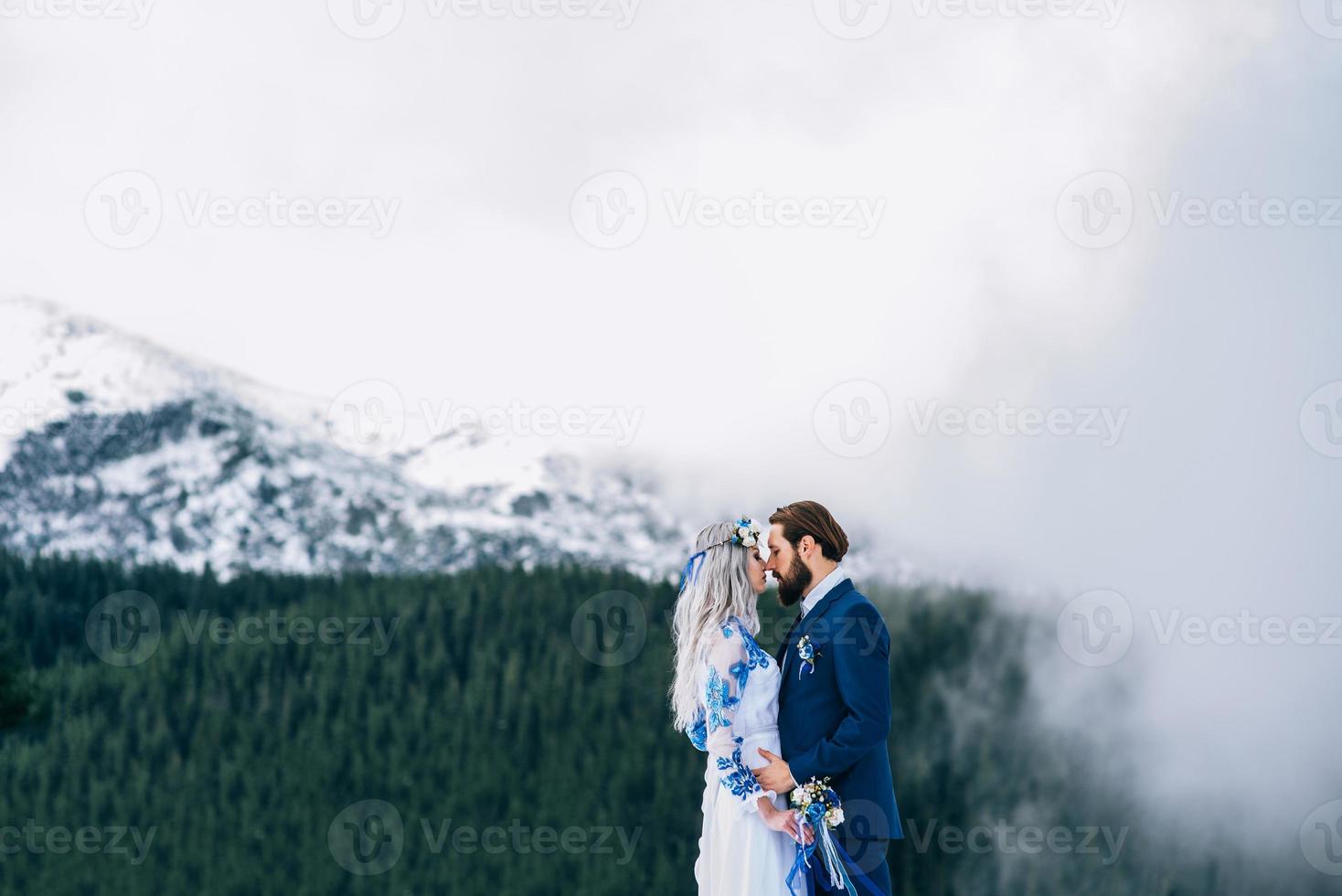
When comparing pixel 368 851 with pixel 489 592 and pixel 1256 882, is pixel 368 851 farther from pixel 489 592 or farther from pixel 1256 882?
pixel 1256 882

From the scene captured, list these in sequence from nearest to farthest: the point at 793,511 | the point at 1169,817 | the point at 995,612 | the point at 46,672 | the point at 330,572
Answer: the point at 793,511
the point at 46,672
the point at 330,572
the point at 995,612
the point at 1169,817

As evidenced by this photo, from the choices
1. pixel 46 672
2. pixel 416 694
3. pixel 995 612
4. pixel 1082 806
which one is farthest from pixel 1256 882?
pixel 46 672

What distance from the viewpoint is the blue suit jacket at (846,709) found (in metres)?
8.23

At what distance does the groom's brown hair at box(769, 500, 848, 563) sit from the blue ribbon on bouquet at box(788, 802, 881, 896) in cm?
149

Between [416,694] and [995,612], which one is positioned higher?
[995,612]

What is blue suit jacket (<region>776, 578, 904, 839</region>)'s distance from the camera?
823 centimetres

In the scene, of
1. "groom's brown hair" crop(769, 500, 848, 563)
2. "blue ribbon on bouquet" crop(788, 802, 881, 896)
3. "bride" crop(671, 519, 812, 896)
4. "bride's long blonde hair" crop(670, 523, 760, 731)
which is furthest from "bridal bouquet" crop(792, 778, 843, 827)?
"groom's brown hair" crop(769, 500, 848, 563)

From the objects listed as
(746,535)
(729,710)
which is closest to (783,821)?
(729,710)

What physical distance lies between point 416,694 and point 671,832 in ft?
78.1

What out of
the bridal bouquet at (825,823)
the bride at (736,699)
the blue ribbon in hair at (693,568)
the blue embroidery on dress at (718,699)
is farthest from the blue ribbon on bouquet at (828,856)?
the blue ribbon in hair at (693,568)

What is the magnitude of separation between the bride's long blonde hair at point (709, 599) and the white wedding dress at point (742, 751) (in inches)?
3.4

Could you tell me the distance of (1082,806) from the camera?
134250mm

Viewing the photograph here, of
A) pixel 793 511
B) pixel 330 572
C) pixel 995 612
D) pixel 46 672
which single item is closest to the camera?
pixel 793 511

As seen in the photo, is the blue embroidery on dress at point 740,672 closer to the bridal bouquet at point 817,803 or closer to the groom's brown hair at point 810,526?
the bridal bouquet at point 817,803
